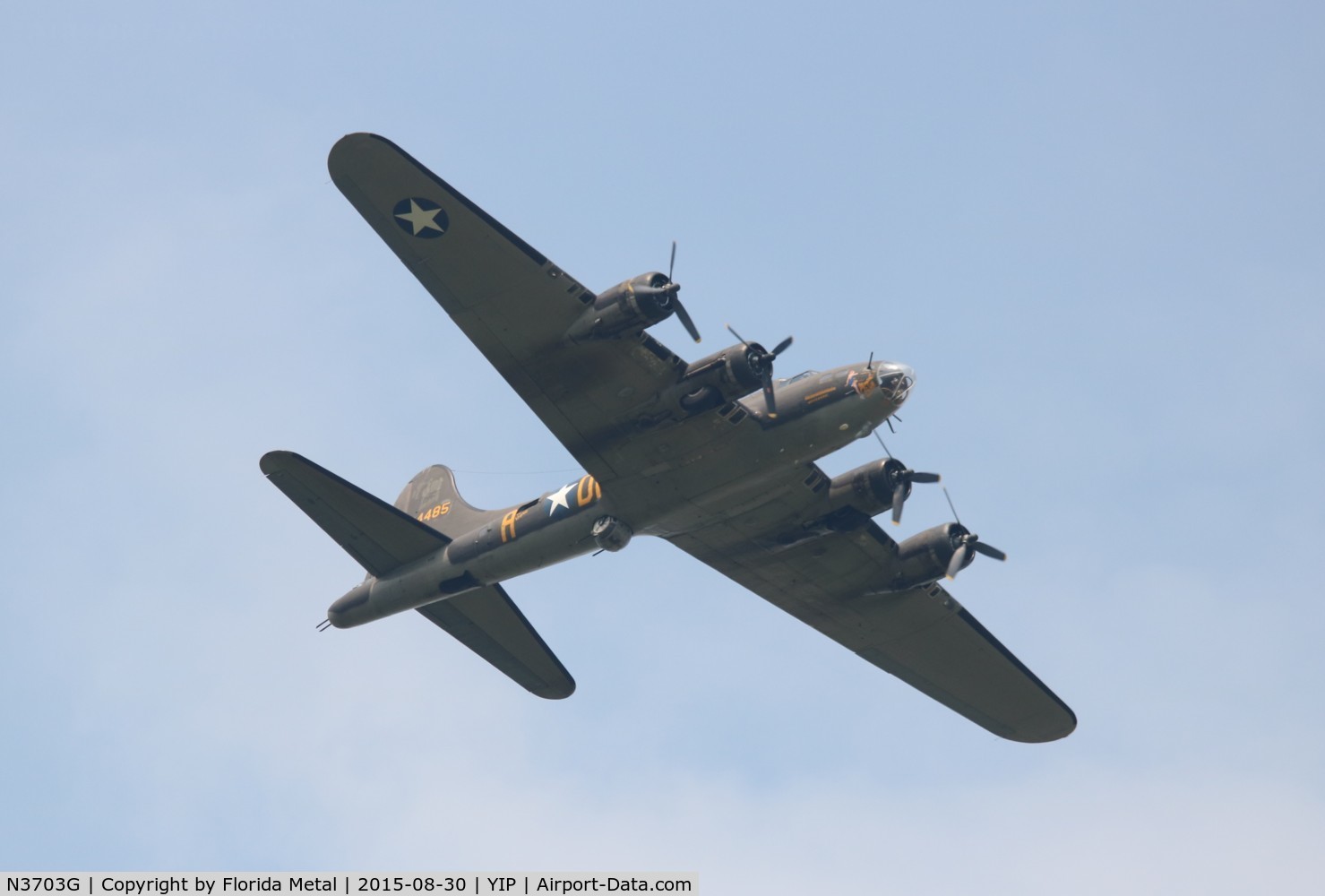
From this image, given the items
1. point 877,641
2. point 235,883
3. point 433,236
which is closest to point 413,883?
point 235,883

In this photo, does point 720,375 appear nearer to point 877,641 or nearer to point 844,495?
point 844,495

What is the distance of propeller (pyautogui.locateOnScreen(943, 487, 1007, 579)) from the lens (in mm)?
41000

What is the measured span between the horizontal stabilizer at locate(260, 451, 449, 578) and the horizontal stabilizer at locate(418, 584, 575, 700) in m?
1.93

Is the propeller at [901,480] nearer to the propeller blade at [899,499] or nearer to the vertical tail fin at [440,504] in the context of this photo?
the propeller blade at [899,499]

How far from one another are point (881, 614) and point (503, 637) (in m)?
10.4

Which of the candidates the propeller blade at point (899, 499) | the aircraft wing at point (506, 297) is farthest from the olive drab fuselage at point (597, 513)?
the propeller blade at point (899, 499)

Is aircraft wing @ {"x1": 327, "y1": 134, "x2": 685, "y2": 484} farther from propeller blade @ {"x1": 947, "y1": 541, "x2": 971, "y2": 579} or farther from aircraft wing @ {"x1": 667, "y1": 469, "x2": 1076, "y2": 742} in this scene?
propeller blade @ {"x1": 947, "y1": 541, "x2": 971, "y2": 579}

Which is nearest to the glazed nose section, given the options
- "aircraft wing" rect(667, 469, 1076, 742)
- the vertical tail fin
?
"aircraft wing" rect(667, 469, 1076, 742)

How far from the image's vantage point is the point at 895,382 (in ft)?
120

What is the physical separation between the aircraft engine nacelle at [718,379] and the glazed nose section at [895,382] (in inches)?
110

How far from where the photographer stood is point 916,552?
4181 cm

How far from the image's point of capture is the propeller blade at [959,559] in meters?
41.0

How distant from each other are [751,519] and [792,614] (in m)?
5.30

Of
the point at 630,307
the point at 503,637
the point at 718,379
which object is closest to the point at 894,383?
the point at 718,379
